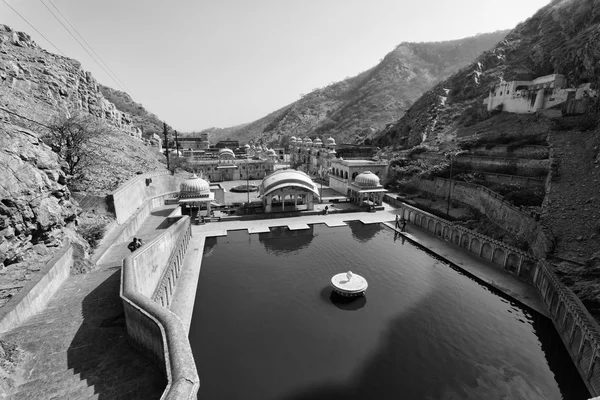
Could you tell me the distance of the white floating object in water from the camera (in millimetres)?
18906

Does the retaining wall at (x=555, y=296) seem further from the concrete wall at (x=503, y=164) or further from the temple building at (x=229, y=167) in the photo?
the temple building at (x=229, y=167)

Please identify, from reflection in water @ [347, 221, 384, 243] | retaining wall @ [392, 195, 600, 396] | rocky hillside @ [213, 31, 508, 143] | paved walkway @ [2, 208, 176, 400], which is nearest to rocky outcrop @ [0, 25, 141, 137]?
paved walkway @ [2, 208, 176, 400]

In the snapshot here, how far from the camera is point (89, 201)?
22.0 meters

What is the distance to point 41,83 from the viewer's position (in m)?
42.7

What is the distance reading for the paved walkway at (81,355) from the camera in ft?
29.0

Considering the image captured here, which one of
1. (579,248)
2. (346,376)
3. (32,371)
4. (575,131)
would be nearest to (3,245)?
(32,371)

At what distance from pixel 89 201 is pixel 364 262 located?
21.6 meters

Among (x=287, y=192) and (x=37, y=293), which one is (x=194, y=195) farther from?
(x=37, y=293)

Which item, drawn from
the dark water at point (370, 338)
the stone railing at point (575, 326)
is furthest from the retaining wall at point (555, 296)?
the dark water at point (370, 338)

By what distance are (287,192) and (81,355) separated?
1114 inches

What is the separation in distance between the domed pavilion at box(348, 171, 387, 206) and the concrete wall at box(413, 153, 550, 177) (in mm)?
12402

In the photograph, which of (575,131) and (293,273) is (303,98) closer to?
(575,131)

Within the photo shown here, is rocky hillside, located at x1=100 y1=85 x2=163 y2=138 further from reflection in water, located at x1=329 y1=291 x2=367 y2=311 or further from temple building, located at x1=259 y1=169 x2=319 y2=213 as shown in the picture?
reflection in water, located at x1=329 y1=291 x2=367 y2=311

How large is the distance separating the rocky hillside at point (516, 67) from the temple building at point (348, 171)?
15.6 meters
